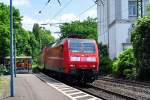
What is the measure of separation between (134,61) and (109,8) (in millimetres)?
23165

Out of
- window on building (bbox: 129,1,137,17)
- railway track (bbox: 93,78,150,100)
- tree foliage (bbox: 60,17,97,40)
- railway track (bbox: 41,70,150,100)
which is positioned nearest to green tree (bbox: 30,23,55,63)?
tree foliage (bbox: 60,17,97,40)

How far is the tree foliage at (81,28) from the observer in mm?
101400

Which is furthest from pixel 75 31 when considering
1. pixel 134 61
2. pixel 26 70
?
pixel 134 61

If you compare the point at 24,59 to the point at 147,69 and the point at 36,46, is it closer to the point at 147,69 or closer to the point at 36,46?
the point at 147,69

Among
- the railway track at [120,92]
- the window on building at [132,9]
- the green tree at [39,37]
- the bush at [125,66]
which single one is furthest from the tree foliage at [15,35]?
the railway track at [120,92]

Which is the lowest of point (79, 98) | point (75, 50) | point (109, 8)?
point (79, 98)

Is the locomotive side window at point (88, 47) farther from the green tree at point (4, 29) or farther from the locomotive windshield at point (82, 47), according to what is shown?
the green tree at point (4, 29)

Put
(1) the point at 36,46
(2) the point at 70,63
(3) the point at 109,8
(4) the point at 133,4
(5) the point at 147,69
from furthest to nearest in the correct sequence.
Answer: (1) the point at 36,46
(3) the point at 109,8
(4) the point at 133,4
(5) the point at 147,69
(2) the point at 70,63

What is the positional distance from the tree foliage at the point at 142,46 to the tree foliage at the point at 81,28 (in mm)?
54174

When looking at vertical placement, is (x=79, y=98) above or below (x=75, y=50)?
below

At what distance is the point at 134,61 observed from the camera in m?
45.4

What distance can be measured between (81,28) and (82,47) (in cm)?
6957

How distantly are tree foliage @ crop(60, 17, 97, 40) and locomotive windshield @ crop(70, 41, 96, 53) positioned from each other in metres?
60.2

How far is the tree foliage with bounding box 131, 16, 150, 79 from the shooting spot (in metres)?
41.4
